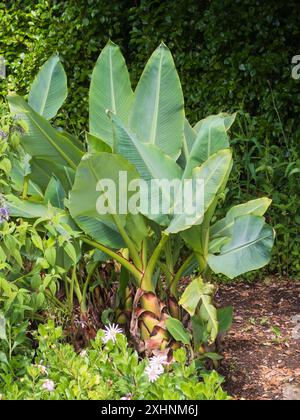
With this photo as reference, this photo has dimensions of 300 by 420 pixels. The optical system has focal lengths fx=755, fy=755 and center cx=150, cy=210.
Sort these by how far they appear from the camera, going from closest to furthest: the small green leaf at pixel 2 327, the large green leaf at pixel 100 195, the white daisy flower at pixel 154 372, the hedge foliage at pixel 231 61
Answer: the small green leaf at pixel 2 327 < the white daisy flower at pixel 154 372 < the large green leaf at pixel 100 195 < the hedge foliage at pixel 231 61

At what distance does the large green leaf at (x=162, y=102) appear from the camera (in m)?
3.80

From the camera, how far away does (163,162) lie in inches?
142

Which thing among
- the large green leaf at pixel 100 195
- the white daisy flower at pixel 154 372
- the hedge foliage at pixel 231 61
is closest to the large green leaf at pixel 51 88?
the large green leaf at pixel 100 195

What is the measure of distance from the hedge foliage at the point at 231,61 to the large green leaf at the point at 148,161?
169cm

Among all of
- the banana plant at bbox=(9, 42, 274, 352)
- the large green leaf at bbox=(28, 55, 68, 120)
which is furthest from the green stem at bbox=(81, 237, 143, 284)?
the large green leaf at bbox=(28, 55, 68, 120)

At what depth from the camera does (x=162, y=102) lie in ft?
12.5

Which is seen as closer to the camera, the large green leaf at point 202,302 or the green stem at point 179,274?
the large green leaf at point 202,302

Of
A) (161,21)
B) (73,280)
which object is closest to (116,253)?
(73,280)

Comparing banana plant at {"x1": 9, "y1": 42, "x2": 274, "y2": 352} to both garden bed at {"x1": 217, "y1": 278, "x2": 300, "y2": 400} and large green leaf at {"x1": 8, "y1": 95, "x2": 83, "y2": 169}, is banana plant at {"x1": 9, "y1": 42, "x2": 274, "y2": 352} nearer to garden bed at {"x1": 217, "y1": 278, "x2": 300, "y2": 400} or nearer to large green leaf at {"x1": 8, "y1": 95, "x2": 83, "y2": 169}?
large green leaf at {"x1": 8, "y1": 95, "x2": 83, "y2": 169}

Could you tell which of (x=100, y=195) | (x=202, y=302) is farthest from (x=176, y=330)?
(x=100, y=195)

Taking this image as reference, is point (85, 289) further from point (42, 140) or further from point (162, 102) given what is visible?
point (162, 102)

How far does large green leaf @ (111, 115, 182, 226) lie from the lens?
11.4 feet

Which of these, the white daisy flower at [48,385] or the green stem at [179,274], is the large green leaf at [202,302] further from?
the white daisy flower at [48,385]

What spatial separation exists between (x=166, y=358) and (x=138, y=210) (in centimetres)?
69
